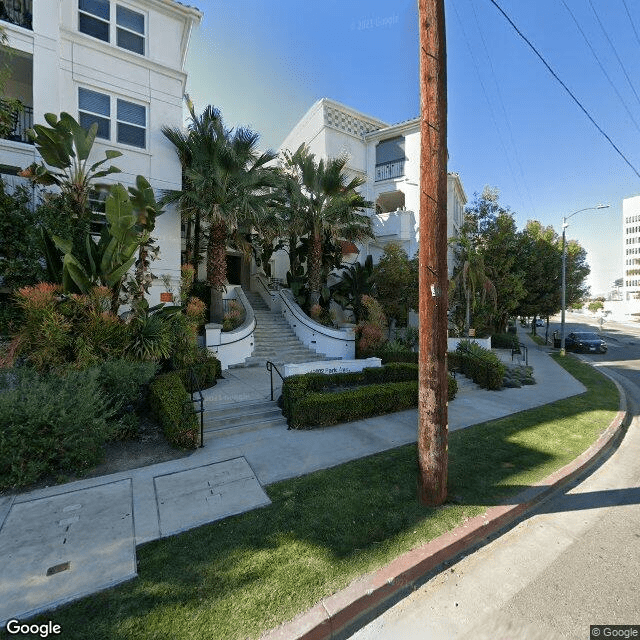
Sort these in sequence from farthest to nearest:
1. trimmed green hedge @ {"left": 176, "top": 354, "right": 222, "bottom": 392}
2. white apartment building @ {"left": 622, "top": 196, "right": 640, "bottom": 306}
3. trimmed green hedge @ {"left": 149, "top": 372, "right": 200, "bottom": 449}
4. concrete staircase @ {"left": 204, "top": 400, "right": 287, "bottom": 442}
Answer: white apartment building @ {"left": 622, "top": 196, "right": 640, "bottom": 306} → trimmed green hedge @ {"left": 176, "top": 354, "right": 222, "bottom": 392} → concrete staircase @ {"left": 204, "top": 400, "right": 287, "bottom": 442} → trimmed green hedge @ {"left": 149, "top": 372, "right": 200, "bottom": 449}

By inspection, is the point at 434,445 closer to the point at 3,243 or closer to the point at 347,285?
the point at 3,243

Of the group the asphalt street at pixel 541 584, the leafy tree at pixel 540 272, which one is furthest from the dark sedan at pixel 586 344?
the asphalt street at pixel 541 584

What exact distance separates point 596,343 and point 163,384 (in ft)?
94.0

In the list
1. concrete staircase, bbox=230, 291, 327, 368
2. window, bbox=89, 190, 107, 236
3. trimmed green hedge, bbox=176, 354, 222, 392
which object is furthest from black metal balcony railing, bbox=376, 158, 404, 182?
trimmed green hedge, bbox=176, 354, 222, 392

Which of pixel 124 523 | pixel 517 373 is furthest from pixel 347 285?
pixel 124 523

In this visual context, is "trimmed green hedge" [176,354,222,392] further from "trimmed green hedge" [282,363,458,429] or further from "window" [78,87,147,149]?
"window" [78,87,147,149]

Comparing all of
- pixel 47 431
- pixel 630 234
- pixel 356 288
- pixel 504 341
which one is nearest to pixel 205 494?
pixel 47 431

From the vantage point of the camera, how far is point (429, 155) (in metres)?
4.39

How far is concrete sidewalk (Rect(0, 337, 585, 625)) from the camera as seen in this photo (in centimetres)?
328

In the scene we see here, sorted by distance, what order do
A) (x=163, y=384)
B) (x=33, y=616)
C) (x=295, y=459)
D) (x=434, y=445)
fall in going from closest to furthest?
(x=33, y=616), (x=434, y=445), (x=295, y=459), (x=163, y=384)

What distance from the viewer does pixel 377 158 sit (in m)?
23.5

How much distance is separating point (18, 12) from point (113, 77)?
2.81 metres

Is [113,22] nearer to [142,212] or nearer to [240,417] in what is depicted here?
[142,212]

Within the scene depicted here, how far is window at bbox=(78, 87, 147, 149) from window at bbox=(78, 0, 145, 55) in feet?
6.86
